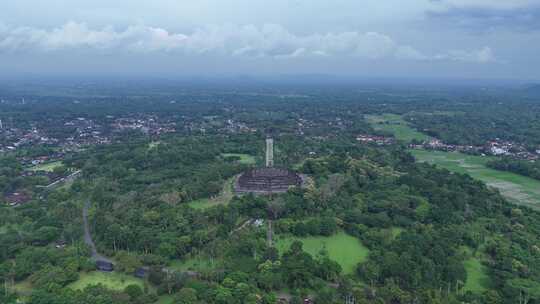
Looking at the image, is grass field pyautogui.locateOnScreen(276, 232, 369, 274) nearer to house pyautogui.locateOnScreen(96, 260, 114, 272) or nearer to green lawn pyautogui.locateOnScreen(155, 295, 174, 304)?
green lawn pyautogui.locateOnScreen(155, 295, 174, 304)

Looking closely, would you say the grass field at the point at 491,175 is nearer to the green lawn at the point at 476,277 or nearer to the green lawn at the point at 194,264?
the green lawn at the point at 476,277

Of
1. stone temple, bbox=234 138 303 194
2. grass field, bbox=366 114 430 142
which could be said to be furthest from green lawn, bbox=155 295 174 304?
grass field, bbox=366 114 430 142

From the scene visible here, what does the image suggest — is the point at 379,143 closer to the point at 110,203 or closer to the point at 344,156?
the point at 344,156

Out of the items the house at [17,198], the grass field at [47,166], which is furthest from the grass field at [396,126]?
the house at [17,198]

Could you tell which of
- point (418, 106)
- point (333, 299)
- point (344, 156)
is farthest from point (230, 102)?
point (333, 299)

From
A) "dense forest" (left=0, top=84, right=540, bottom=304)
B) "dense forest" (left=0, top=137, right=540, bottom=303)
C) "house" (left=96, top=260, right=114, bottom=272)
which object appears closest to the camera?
"dense forest" (left=0, top=137, right=540, bottom=303)

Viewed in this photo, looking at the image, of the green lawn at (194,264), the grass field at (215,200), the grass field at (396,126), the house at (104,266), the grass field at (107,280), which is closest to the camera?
the grass field at (107,280)
